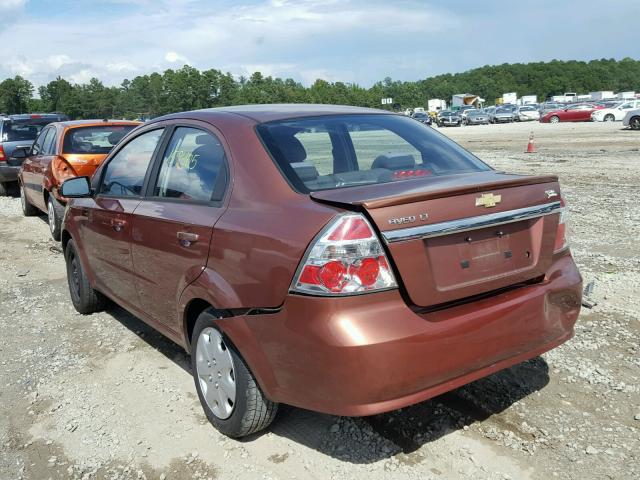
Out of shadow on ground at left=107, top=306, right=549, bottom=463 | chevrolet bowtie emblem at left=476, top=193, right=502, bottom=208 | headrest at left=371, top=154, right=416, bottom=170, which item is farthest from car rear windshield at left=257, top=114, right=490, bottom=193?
shadow on ground at left=107, top=306, right=549, bottom=463

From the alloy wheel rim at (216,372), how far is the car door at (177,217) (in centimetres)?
31

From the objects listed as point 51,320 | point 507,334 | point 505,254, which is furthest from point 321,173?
point 51,320

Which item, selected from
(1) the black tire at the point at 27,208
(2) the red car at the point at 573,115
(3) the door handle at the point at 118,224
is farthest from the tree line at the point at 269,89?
(3) the door handle at the point at 118,224

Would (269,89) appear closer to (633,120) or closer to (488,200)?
(633,120)

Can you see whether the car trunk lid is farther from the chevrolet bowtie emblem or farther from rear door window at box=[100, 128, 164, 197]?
rear door window at box=[100, 128, 164, 197]

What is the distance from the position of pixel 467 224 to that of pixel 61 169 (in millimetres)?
7263

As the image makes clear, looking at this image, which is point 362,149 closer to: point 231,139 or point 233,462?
point 231,139

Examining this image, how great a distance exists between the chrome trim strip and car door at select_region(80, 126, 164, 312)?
2.09 m

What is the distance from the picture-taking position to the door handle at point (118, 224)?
4.06m

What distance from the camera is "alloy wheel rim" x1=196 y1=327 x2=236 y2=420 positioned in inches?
123

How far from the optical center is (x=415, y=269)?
102 inches

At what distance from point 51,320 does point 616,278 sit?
522 centimetres

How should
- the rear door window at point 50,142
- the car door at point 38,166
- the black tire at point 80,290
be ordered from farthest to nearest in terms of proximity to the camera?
the car door at point 38,166
the rear door window at point 50,142
the black tire at point 80,290

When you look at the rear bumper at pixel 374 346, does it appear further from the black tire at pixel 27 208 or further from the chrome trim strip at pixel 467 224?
the black tire at pixel 27 208
